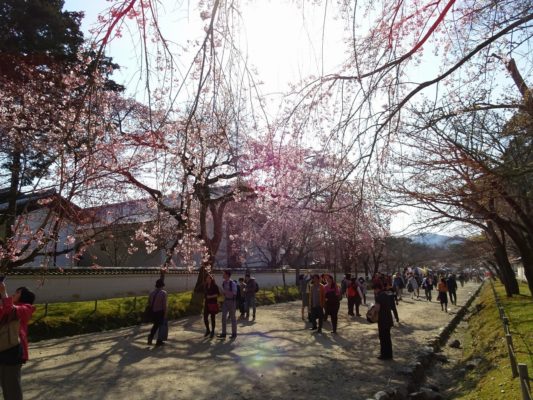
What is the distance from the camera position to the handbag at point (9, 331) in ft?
17.0

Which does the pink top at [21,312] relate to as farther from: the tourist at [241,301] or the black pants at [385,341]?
the tourist at [241,301]

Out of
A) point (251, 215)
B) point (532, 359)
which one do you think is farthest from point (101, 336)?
point (251, 215)

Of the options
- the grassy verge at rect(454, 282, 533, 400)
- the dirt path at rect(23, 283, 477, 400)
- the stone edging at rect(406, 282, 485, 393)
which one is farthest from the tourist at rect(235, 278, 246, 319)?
the grassy verge at rect(454, 282, 533, 400)

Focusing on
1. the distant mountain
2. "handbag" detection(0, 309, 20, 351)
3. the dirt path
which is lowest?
the dirt path

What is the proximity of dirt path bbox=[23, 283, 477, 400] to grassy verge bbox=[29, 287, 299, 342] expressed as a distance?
0.57 m

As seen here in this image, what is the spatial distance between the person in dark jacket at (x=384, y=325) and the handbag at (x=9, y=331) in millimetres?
7307

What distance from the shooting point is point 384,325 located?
981 centimetres

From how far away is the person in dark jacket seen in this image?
9.83 metres

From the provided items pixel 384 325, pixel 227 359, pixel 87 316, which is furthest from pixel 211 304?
pixel 384 325

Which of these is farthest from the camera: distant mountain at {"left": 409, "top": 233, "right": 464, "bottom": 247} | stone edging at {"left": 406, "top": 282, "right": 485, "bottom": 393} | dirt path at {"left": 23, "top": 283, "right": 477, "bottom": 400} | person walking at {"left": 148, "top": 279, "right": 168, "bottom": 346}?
distant mountain at {"left": 409, "top": 233, "right": 464, "bottom": 247}

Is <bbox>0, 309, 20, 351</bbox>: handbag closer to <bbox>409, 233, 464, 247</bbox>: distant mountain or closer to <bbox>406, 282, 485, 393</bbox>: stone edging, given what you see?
<bbox>406, 282, 485, 393</bbox>: stone edging

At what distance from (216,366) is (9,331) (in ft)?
14.5

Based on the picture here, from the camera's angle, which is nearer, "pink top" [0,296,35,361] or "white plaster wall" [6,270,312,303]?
"pink top" [0,296,35,361]

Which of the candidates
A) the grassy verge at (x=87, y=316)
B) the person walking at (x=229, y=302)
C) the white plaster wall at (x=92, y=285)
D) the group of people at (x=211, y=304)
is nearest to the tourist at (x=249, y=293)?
the grassy verge at (x=87, y=316)
